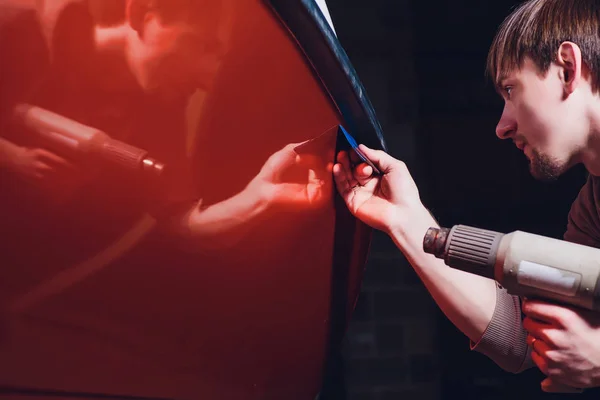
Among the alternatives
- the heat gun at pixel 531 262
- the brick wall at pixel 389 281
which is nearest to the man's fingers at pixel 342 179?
the heat gun at pixel 531 262

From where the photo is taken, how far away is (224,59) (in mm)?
617

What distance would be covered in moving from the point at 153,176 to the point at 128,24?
15cm

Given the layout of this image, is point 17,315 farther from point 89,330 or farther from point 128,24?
point 128,24

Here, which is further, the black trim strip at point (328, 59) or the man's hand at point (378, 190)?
the man's hand at point (378, 190)

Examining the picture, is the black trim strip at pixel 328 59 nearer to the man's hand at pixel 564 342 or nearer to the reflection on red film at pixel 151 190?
the reflection on red film at pixel 151 190

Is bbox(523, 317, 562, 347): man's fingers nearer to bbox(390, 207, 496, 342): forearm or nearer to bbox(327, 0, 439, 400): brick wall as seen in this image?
bbox(390, 207, 496, 342): forearm

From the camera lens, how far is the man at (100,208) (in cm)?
53

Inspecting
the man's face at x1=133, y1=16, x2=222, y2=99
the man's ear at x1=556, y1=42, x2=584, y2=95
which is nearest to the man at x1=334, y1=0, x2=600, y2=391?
the man's ear at x1=556, y1=42, x2=584, y2=95

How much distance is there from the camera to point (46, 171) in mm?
541

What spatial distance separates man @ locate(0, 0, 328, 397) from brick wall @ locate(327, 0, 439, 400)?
4.15ft

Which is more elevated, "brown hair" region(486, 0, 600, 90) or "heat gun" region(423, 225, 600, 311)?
"brown hair" region(486, 0, 600, 90)

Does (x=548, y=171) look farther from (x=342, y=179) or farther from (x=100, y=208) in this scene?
(x=100, y=208)

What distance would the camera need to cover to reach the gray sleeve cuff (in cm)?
103

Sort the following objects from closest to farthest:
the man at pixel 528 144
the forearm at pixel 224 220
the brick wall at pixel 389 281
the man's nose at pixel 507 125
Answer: the forearm at pixel 224 220 → the man at pixel 528 144 → the man's nose at pixel 507 125 → the brick wall at pixel 389 281
